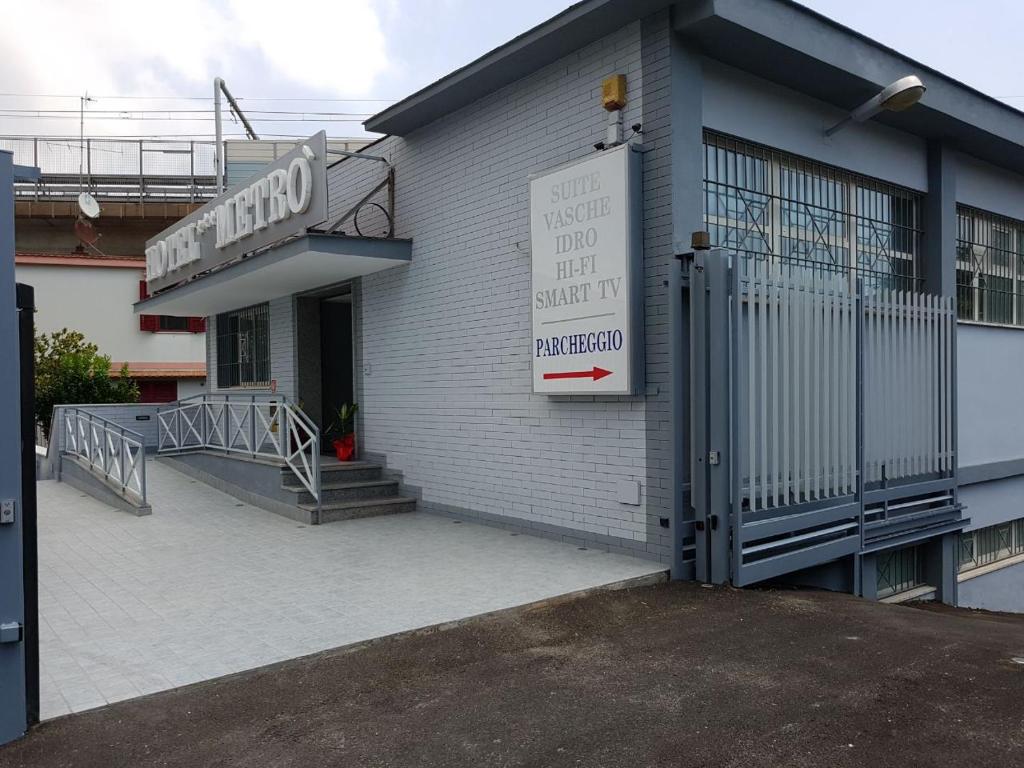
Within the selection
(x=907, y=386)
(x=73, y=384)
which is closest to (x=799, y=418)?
(x=907, y=386)

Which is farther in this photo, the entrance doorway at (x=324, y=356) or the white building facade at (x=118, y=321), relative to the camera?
the white building facade at (x=118, y=321)

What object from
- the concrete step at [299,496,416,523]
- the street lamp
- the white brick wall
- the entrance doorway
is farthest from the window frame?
the street lamp

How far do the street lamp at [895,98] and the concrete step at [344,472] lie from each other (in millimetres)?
6875

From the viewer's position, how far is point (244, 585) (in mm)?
6273

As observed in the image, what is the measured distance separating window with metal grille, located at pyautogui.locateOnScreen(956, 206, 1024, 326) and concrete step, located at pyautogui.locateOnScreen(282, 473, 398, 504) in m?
7.62

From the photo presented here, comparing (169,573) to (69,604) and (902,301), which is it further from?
(902,301)

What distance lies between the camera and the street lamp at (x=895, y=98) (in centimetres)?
692

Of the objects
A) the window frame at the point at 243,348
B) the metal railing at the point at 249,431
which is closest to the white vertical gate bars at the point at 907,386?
the metal railing at the point at 249,431

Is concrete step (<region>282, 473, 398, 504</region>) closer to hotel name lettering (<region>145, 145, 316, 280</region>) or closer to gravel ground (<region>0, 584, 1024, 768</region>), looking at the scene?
hotel name lettering (<region>145, 145, 316, 280</region>)

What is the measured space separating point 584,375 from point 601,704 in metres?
3.60

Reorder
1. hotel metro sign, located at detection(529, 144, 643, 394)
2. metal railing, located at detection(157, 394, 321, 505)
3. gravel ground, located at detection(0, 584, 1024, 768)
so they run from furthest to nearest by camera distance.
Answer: metal railing, located at detection(157, 394, 321, 505), hotel metro sign, located at detection(529, 144, 643, 394), gravel ground, located at detection(0, 584, 1024, 768)

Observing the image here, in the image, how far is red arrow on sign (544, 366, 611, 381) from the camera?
687 cm

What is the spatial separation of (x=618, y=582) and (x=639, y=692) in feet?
6.70

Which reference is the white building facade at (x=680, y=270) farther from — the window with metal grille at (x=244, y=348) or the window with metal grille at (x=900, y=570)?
the window with metal grille at (x=244, y=348)
